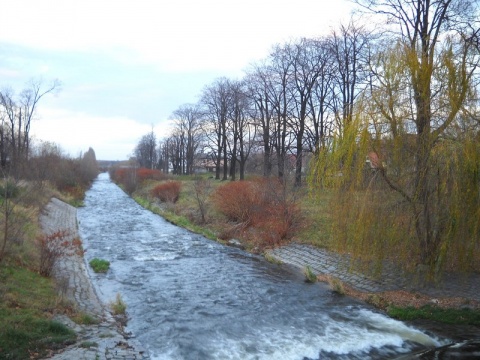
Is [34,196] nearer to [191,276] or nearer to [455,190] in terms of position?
[191,276]

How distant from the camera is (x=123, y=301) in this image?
1150 centimetres

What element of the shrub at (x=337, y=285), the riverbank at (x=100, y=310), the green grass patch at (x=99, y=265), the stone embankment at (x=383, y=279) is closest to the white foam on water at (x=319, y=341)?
the riverbank at (x=100, y=310)

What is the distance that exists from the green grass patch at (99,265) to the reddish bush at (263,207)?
762 centimetres

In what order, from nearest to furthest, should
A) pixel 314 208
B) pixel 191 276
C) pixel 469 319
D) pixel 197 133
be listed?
pixel 469 319 < pixel 191 276 < pixel 314 208 < pixel 197 133

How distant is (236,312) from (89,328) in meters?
3.85

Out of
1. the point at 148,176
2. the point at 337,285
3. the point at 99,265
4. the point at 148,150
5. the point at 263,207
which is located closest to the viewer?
the point at 337,285

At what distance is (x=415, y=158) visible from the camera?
36.3 feet

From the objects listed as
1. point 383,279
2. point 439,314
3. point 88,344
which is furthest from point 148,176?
point 88,344

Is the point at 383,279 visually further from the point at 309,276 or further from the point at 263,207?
the point at 263,207

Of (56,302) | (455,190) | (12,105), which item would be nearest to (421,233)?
(455,190)

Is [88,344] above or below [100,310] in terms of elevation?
above

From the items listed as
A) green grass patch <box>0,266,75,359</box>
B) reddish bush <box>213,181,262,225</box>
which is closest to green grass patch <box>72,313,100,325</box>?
green grass patch <box>0,266,75,359</box>

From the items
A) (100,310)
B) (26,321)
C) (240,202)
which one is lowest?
(100,310)

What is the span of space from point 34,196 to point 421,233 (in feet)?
67.4
